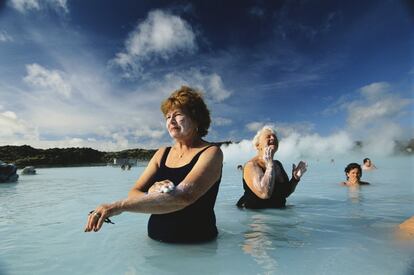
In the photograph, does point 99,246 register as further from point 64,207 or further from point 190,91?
point 64,207

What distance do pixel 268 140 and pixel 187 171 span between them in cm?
304

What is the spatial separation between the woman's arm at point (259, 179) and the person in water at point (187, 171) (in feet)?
6.73

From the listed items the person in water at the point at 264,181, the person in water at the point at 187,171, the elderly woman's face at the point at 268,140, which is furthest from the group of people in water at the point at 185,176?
the elderly woman's face at the point at 268,140

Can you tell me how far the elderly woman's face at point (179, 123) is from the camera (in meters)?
4.10

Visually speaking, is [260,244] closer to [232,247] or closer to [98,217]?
[232,247]

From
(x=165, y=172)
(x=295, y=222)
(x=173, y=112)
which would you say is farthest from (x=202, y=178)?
(x=295, y=222)

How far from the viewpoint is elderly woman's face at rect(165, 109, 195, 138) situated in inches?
161

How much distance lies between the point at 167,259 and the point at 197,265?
1.15ft

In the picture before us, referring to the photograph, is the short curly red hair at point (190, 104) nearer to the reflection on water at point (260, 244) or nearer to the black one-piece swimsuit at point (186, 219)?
the black one-piece swimsuit at point (186, 219)

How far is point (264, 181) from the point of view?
243 inches

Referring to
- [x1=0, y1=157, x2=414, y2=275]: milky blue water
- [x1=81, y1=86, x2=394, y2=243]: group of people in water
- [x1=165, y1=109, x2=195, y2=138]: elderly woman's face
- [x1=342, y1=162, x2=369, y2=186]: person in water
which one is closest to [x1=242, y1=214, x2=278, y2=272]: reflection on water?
[x1=0, y1=157, x2=414, y2=275]: milky blue water

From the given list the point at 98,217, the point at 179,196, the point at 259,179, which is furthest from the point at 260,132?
the point at 98,217

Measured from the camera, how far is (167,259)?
3543 mm

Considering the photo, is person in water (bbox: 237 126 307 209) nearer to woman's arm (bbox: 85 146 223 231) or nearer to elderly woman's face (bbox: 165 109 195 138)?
elderly woman's face (bbox: 165 109 195 138)
